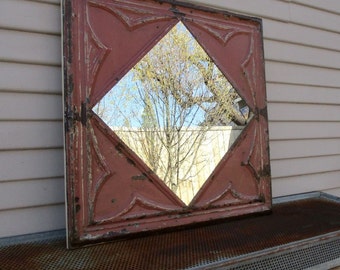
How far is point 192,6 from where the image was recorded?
6.72ft

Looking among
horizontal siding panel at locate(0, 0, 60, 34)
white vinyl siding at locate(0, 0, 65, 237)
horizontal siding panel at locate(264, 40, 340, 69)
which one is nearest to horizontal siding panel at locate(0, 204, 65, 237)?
white vinyl siding at locate(0, 0, 65, 237)

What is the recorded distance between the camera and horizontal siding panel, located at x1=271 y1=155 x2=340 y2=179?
8.14 feet

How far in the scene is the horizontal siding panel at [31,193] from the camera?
1.62 m

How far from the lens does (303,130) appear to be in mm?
2641

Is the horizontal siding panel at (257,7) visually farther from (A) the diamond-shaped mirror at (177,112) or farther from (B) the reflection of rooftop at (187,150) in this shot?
(B) the reflection of rooftop at (187,150)

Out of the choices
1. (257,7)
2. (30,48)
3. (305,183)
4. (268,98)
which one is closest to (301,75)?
(268,98)

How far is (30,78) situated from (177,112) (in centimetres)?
86

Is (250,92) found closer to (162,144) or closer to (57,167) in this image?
(162,144)

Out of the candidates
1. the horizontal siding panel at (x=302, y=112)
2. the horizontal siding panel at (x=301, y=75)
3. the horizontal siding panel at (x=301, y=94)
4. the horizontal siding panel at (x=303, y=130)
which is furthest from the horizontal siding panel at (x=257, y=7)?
the horizontal siding panel at (x=303, y=130)

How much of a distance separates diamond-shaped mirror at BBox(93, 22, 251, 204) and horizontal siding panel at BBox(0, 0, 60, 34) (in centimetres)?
49

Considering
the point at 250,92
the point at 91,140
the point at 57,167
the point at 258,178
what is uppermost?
the point at 250,92

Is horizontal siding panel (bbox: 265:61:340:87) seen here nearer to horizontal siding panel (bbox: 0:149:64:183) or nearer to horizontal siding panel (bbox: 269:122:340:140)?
horizontal siding panel (bbox: 269:122:340:140)

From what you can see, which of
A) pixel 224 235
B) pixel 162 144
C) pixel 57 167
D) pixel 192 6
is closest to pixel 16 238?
pixel 57 167

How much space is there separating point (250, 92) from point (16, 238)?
1681mm
